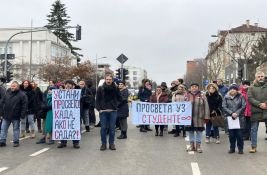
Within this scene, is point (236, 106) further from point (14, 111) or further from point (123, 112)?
point (14, 111)

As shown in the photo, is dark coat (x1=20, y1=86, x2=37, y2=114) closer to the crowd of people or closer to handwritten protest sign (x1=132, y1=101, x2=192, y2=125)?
the crowd of people

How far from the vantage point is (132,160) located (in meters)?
10.9

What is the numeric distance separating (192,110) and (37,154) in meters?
4.12

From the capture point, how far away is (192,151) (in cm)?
1230

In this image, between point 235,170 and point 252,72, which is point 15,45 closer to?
point 252,72

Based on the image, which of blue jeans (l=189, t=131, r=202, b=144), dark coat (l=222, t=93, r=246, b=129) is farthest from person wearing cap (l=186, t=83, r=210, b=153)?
dark coat (l=222, t=93, r=246, b=129)

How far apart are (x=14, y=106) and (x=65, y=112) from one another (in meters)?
1.43

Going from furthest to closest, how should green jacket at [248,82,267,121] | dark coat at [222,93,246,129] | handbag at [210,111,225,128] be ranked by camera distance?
handbag at [210,111,225,128] < dark coat at [222,93,246,129] < green jacket at [248,82,267,121]

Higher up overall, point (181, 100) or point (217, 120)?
point (181, 100)

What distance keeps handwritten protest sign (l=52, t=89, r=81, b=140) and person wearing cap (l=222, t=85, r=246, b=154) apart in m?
3.97

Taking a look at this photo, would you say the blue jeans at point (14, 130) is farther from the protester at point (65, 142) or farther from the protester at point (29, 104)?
the protester at point (29, 104)

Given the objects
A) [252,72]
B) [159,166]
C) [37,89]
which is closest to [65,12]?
[252,72]

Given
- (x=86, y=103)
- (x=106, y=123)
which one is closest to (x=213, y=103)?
(x=106, y=123)

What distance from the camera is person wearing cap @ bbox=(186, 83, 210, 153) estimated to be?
12.2 m
